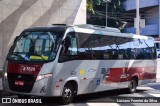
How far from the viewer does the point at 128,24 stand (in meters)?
76.7

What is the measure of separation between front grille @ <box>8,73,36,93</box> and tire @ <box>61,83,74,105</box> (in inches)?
44.7

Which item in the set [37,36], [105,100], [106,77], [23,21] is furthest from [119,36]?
[23,21]

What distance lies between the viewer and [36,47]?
12469 mm

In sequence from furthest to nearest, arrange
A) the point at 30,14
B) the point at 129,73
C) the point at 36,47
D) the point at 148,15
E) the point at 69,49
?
the point at 148,15 → the point at 30,14 → the point at 129,73 → the point at 69,49 → the point at 36,47

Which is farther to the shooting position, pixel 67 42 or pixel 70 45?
pixel 70 45

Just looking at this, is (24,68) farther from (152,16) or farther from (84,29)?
(152,16)

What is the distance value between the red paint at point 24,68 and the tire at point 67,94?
46.3 inches

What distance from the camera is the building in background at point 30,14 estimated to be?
76.5ft

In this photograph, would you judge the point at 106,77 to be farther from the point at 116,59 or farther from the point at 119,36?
the point at 119,36

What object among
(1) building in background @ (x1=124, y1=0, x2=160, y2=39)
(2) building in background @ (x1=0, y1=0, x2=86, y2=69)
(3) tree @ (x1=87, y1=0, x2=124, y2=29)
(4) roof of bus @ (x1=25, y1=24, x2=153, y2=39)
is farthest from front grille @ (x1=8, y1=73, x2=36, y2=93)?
(3) tree @ (x1=87, y1=0, x2=124, y2=29)

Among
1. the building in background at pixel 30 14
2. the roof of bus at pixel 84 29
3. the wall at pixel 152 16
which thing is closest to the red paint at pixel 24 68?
the roof of bus at pixel 84 29

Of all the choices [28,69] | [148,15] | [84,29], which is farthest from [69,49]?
[148,15]

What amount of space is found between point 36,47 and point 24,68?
844 mm

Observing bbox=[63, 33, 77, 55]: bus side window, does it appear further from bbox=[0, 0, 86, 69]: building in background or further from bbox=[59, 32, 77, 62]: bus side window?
bbox=[0, 0, 86, 69]: building in background
